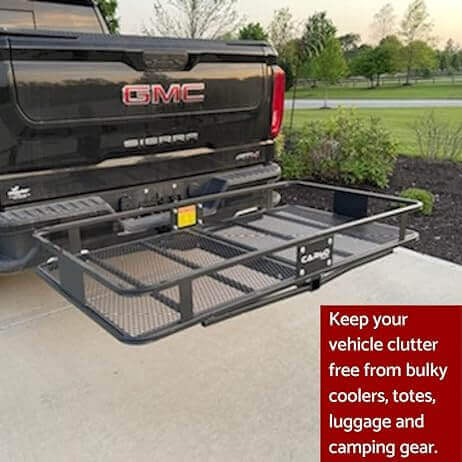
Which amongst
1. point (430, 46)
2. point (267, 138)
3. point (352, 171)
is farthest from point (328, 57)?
point (267, 138)

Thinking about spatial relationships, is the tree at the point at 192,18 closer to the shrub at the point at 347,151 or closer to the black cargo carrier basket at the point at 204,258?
the shrub at the point at 347,151

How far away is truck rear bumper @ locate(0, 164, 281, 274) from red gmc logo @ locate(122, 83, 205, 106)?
524 mm

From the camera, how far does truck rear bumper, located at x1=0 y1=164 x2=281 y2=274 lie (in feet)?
9.09

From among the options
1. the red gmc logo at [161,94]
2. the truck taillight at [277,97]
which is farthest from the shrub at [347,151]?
the red gmc logo at [161,94]

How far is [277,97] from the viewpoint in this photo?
12.8ft

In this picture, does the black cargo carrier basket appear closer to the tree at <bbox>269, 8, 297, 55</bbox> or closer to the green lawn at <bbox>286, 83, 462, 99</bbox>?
the tree at <bbox>269, 8, 297, 55</bbox>

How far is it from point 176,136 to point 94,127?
581mm

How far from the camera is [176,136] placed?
3.36 meters

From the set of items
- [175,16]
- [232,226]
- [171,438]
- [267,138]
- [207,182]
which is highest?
[175,16]

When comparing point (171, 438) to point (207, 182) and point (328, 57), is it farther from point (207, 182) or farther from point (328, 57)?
point (328, 57)

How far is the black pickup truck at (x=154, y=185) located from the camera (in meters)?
2.56

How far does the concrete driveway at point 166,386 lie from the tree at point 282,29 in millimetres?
9942

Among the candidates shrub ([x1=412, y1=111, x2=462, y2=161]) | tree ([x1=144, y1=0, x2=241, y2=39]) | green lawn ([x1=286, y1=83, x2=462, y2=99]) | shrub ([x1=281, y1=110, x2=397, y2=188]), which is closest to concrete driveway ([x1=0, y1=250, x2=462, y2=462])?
shrub ([x1=281, y1=110, x2=397, y2=188])

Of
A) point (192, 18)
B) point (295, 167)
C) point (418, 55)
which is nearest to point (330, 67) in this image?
point (418, 55)
